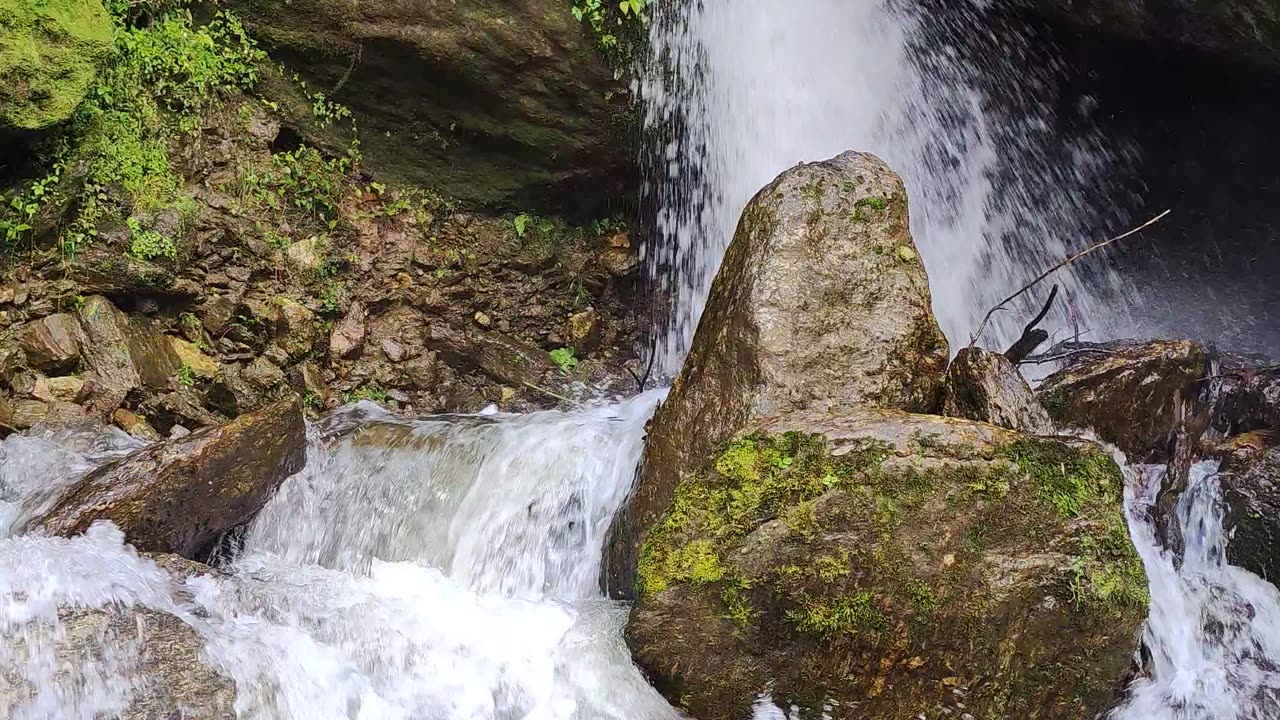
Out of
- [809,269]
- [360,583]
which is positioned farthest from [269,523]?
[809,269]

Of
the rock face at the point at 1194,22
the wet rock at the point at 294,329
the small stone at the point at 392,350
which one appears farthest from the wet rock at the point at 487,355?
the rock face at the point at 1194,22

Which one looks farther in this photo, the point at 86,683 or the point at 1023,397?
the point at 1023,397

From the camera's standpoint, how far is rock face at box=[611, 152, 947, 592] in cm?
377

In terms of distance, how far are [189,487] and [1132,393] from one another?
448 cm

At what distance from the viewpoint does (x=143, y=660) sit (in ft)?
8.97

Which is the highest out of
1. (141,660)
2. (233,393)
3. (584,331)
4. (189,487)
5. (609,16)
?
(609,16)

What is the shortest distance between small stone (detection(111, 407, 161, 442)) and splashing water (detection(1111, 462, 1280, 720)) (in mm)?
4772

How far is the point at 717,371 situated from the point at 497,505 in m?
1.45

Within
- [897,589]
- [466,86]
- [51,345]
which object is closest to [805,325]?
[897,589]

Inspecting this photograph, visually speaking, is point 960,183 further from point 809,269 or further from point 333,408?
point 333,408

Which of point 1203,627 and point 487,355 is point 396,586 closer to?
point 487,355

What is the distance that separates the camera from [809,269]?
403 centimetres

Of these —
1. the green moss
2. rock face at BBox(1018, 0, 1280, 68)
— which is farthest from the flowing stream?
rock face at BBox(1018, 0, 1280, 68)

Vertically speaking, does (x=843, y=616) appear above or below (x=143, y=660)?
above
